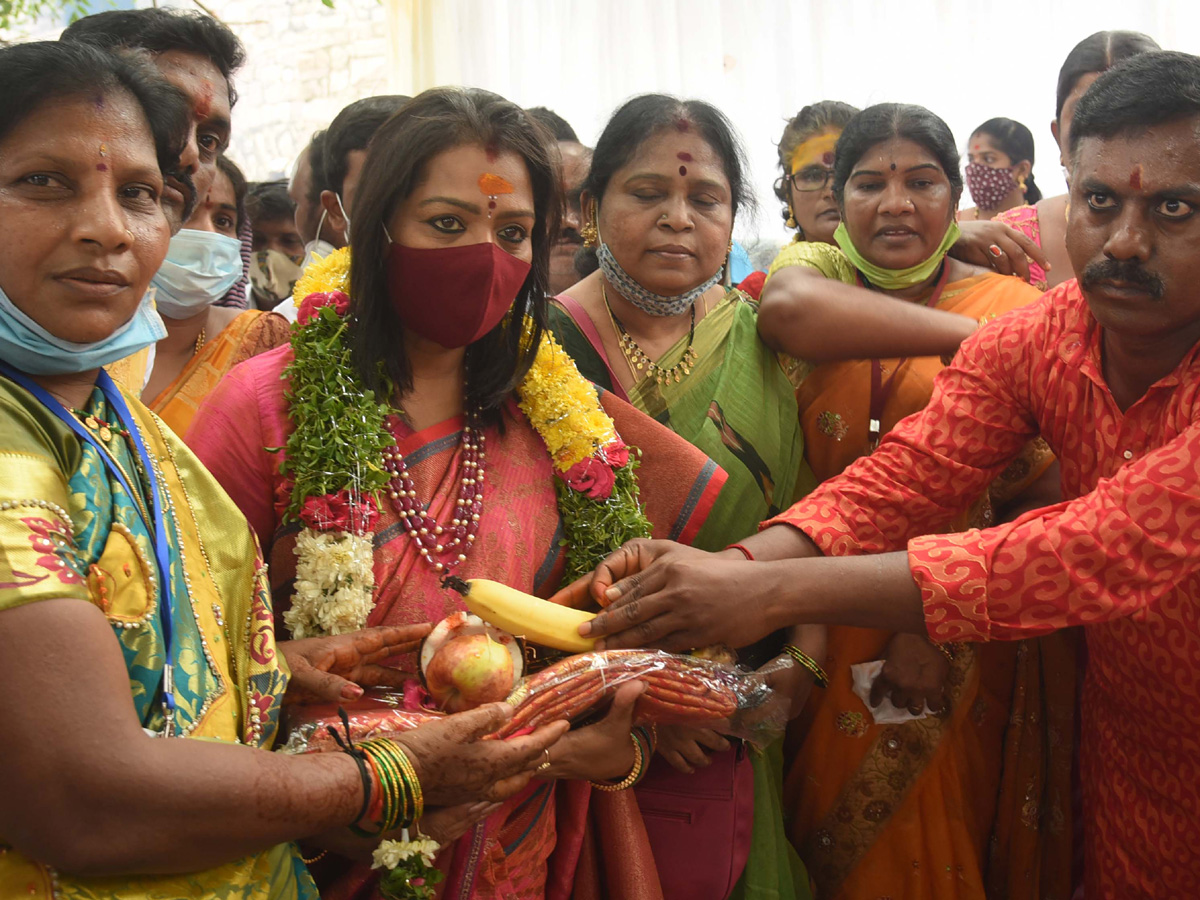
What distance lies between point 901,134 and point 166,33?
2455 millimetres

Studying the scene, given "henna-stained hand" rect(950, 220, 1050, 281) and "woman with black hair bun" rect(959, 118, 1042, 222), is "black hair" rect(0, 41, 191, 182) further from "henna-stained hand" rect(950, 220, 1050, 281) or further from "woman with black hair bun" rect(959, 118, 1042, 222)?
"woman with black hair bun" rect(959, 118, 1042, 222)

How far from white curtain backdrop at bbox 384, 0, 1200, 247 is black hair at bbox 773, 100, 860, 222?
34.3 inches

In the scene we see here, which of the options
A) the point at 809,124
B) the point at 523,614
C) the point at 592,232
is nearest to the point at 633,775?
the point at 523,614

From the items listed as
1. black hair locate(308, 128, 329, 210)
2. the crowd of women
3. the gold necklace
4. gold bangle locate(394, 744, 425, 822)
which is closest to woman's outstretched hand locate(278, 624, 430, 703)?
Answer: the crowd of women

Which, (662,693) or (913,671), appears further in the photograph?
(913,671)

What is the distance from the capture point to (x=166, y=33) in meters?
3.38

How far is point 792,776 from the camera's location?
11.0 ft

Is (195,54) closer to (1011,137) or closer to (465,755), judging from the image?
(465,755)

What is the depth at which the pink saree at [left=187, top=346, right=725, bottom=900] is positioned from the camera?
2.27 meters

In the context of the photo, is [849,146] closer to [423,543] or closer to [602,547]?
[602,547]

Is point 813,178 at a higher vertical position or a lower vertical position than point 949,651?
higher

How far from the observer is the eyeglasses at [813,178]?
4.42m

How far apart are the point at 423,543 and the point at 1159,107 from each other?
1.99 m

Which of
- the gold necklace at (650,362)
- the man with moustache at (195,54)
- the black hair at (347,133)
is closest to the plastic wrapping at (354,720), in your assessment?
the gold necklace at (650,362)
